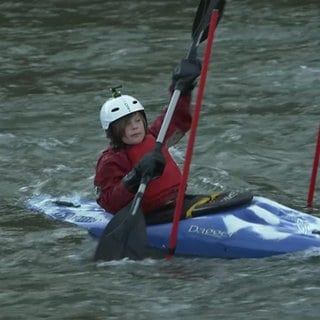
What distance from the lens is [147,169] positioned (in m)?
8.09

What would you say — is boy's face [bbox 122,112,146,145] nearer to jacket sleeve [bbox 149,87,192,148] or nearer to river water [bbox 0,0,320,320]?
jacket sleeve [bbox 149,87,192,148]

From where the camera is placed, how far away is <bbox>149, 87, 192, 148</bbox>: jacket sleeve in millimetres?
8802

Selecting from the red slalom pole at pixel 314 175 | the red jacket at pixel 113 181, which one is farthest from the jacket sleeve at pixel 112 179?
the red slalom pole at pixel 314 175

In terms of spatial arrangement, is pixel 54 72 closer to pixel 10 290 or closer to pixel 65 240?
pixel 65 240

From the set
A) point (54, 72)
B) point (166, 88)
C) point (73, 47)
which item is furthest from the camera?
point (73, 47)

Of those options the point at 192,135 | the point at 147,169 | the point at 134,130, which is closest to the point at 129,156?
the point at 134,130

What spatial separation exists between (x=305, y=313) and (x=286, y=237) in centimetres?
125

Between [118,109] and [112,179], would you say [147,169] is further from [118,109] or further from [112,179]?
[118,109]

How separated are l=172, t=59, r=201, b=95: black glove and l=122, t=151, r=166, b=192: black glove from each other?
1.81ft

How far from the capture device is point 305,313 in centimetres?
670

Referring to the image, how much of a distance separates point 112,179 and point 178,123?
0.76 metres

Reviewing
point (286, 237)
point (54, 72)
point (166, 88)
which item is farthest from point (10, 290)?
point (54, 72)

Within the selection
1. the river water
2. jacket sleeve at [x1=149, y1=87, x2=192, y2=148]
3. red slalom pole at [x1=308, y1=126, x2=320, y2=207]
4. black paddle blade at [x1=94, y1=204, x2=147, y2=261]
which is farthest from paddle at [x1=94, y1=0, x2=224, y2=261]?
red slalom pole at [x1=308, y1=126, x2=320, y2=207]

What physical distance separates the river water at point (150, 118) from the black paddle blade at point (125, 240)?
10cm
